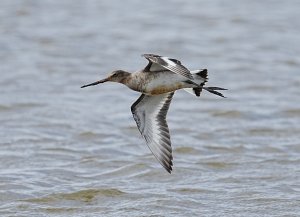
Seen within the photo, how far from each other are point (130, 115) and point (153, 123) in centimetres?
336

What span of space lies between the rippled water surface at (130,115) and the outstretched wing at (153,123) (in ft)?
2.02

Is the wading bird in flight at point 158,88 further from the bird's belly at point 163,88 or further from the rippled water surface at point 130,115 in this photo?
the rippled water surface at point 130,115

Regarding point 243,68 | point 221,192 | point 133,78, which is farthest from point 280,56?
point 133,78

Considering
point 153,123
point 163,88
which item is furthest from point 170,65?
point 153,123

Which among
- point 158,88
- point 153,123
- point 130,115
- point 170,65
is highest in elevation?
point 170,65

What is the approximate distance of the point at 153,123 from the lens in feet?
27.3

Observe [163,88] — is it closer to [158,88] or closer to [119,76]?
[158,88]

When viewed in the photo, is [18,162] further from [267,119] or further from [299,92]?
[299,92]

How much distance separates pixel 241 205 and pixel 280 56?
6.33m

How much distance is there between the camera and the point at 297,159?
9984 mm

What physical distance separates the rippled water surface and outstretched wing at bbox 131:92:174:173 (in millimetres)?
615

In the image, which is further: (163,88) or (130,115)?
(130,115)

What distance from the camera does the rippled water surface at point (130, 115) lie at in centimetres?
880

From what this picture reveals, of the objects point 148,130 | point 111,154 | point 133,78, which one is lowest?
point 111,154
